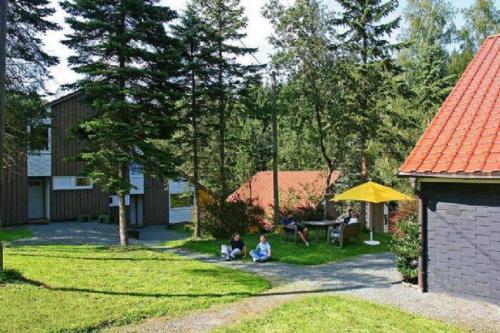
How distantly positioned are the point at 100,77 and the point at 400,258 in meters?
11.9

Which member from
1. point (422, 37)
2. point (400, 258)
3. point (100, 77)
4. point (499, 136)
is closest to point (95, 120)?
point (100, 77)

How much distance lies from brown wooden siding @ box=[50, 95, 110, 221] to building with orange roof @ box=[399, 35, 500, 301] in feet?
68.3

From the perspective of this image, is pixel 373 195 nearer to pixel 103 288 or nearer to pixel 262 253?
pixel 262 253

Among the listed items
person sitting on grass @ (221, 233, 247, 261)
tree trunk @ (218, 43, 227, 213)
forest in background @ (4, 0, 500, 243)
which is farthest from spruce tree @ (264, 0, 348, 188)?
person sitting on grass @ (221, 233, 247, 261)

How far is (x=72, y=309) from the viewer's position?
28.4ft

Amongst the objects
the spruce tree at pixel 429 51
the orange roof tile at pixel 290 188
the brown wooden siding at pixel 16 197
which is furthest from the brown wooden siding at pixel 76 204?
the spruce tree at pixel 429 51

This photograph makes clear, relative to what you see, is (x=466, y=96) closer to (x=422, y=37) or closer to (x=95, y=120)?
(x=95, y=120)

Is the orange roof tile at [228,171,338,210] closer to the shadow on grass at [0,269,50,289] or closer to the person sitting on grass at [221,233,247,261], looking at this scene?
the person sitting on grass at [221,233,247,261]

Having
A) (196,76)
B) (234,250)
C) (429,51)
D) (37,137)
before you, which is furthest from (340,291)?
(429,51)

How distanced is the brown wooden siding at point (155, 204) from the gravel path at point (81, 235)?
3.82m

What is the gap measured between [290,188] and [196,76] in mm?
8018

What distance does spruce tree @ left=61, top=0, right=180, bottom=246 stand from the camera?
51.4ft

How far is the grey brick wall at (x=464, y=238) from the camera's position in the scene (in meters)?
9.12

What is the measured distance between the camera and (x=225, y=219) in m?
19.8
